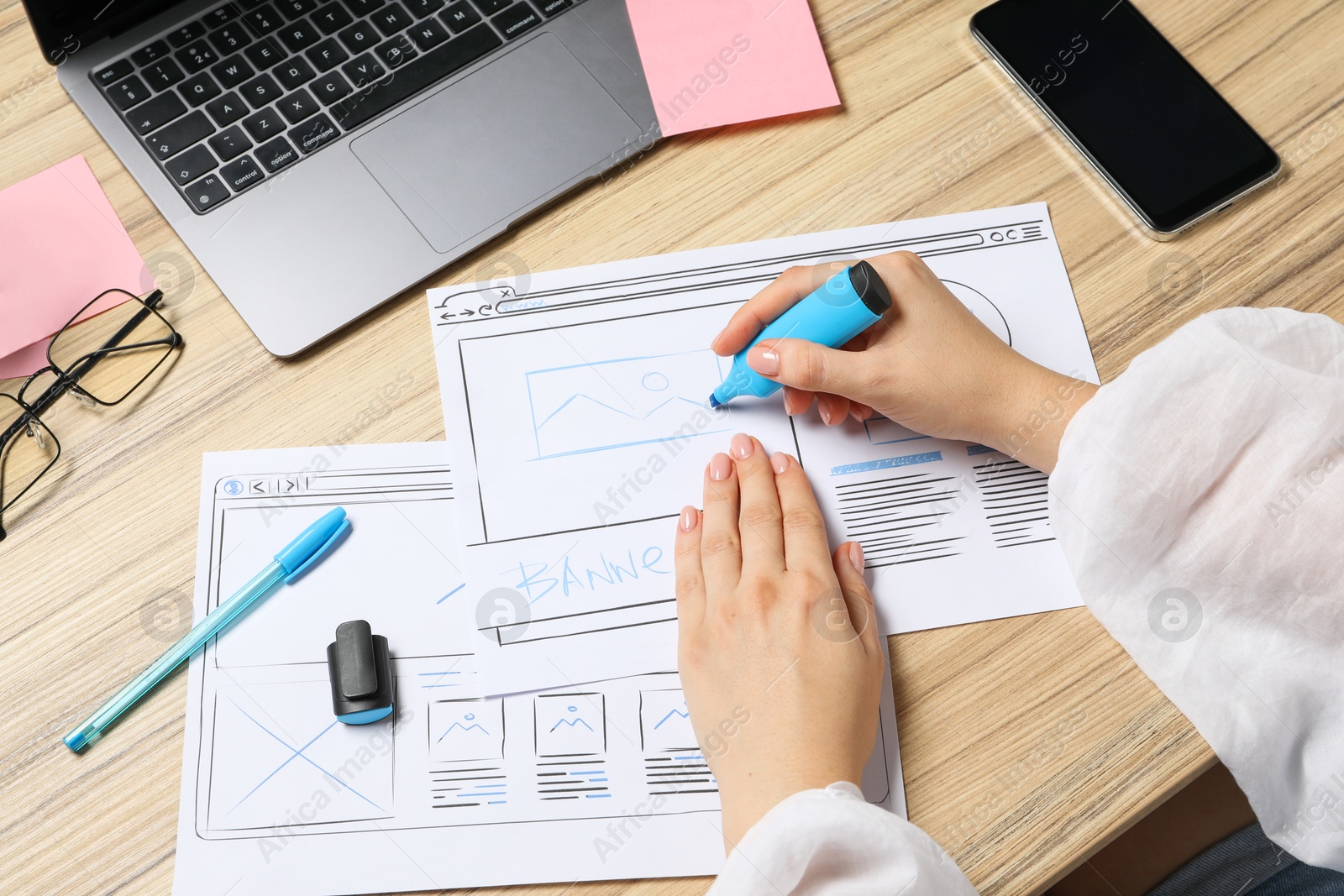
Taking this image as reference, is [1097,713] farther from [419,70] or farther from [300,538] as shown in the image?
[419,70]

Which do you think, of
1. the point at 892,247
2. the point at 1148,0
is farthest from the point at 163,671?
the point at 1148,0

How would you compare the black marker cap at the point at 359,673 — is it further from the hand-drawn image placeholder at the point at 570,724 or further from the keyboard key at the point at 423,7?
the keyboard key at the point at 423,7

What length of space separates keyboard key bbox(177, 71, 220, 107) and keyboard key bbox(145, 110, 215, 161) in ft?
0.03

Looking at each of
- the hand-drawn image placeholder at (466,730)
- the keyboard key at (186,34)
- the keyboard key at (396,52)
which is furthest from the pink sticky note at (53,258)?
the hand-drawn image placeholder at (466,730)

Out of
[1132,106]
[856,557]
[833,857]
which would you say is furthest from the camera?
[1132,106]

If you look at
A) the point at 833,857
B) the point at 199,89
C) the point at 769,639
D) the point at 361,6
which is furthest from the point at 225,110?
the point at 833,857

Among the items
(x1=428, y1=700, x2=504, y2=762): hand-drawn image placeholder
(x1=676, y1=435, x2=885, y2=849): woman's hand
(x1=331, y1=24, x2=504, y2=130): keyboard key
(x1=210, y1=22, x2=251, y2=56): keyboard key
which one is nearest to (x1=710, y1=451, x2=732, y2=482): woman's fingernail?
(x1=676, y1=435, x2=885, y2=849): woman's hand

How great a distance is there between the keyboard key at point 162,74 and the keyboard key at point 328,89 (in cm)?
9

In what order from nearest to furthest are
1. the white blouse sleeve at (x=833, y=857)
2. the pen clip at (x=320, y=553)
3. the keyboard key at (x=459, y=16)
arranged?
the white blouse sleeve at (x=833, y=857)
the pen clip at (x=320, y=553)
the keyboard key at (x=459, y=16)

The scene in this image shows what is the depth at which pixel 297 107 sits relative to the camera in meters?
0.69

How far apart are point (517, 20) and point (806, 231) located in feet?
0.91

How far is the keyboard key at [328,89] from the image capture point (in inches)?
27.5

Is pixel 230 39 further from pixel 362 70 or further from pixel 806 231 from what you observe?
pixel 806 231

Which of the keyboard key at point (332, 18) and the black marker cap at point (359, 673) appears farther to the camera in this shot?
the keyboard key at point (332, 18)
